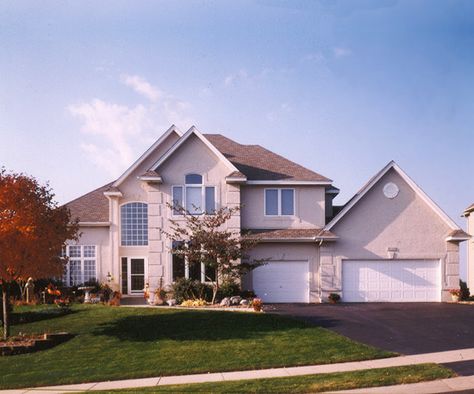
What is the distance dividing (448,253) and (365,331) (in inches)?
434

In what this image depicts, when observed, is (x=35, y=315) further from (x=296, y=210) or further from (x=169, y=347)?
(x=296, y=210)

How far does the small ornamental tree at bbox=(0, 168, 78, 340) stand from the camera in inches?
632

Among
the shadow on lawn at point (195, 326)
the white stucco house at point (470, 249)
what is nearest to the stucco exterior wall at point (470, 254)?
the white stucco house at point (470, 249)

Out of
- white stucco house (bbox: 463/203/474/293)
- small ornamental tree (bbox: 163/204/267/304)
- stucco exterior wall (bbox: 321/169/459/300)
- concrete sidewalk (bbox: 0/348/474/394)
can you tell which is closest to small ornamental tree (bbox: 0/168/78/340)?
concrete sidewalk (bbox: 0/348/474/394)

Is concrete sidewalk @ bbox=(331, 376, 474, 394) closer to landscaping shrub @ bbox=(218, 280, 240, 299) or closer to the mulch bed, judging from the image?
the mulch bed

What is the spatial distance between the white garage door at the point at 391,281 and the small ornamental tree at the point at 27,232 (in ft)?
47.2

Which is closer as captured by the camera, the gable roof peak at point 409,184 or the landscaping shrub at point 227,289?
the landscaping shrub at point 227,289

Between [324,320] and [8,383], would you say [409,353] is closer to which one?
[324,320]

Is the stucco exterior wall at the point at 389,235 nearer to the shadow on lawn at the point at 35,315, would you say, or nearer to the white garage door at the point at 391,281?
the white garage door at the point at 391,281

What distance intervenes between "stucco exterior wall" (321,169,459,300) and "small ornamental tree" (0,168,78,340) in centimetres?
1341

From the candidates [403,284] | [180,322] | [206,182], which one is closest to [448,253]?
[403,284]

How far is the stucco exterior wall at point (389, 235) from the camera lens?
82.9ft

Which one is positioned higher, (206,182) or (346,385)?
(206,182)

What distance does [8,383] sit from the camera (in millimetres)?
12383
